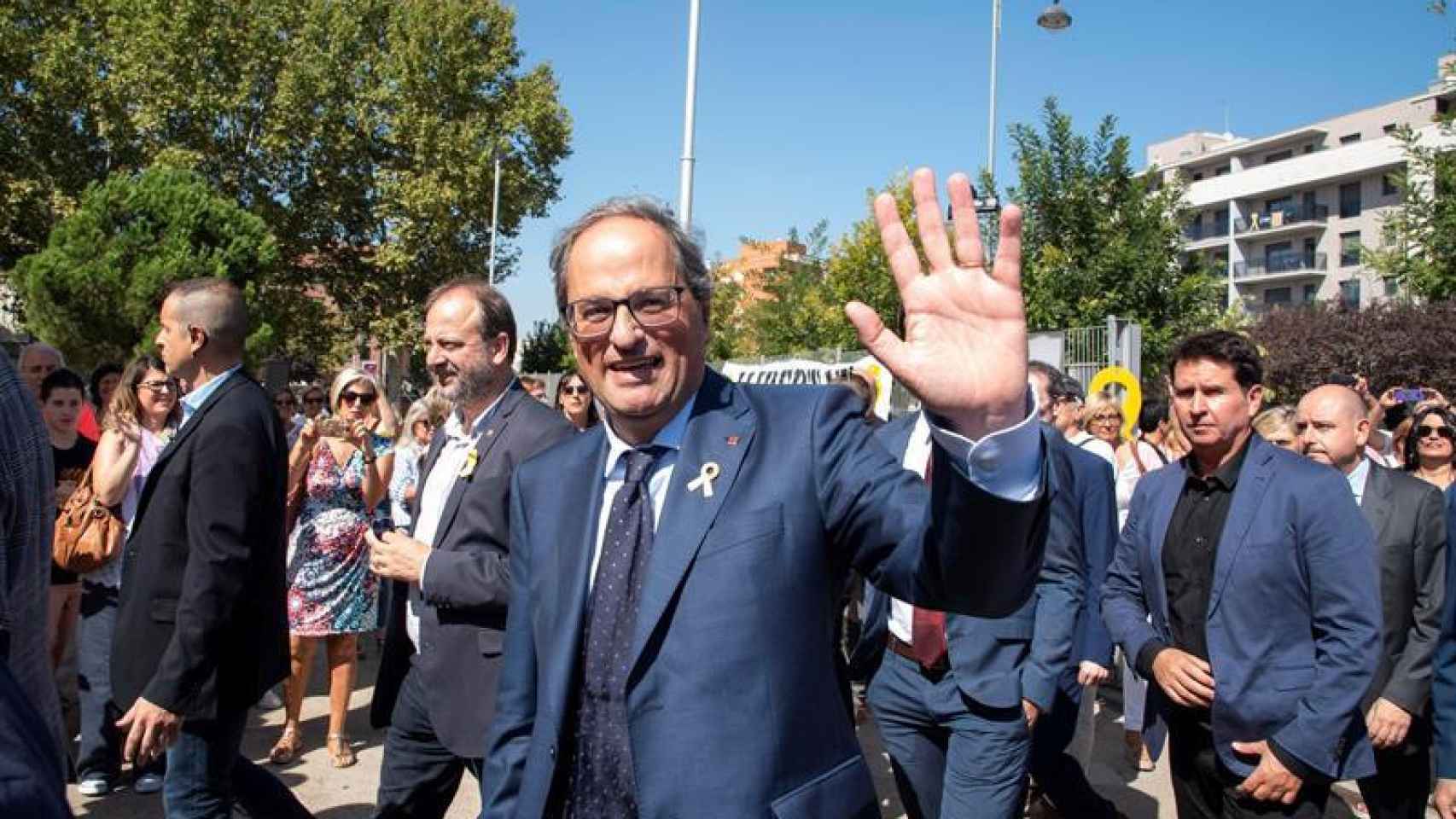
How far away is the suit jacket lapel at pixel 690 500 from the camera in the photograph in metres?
1.80

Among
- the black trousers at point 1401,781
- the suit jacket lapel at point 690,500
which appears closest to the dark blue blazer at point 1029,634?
the black trousers at point 1401,781

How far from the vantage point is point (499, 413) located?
350 centimetres

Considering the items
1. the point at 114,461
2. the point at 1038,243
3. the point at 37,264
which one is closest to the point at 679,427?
the point at 114,461

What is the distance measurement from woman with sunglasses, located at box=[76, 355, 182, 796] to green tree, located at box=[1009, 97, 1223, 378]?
12.3 metres

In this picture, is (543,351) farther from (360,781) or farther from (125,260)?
(360,781)

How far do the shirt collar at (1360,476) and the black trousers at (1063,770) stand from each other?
5.16 feet

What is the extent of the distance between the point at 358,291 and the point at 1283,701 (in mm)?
38655

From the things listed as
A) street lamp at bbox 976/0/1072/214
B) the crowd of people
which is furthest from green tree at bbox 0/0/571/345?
the crowd of people

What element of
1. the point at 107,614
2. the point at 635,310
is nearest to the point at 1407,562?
the point at 635,310

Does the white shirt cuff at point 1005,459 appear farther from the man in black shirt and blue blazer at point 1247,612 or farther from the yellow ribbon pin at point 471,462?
the yellow ribbon pin at point 471,462

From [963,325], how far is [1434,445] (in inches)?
203

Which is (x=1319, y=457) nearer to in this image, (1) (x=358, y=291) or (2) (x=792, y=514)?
(2) (x=792, y=514)

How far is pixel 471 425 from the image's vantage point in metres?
3.60

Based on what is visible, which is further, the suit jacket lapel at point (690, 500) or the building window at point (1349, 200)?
the building window at point (1349, 200)
